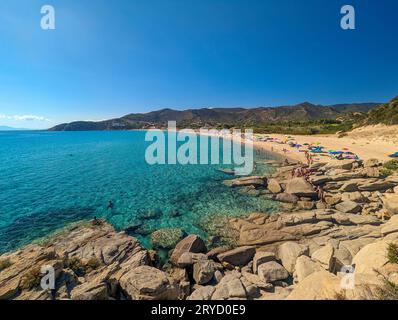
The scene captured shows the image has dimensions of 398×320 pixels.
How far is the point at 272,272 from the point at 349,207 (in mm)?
11135

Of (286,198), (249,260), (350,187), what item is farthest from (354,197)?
(249,260)

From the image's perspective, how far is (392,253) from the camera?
7.96 metres

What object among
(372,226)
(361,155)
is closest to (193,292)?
(372,226)

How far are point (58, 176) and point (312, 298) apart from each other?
3739 centimetres

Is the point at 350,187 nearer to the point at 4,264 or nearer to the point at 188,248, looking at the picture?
the point at 188,248

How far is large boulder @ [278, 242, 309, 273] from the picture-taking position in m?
Answer: 10.7

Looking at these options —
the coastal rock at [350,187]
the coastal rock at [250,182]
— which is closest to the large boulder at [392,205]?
the coastal rock at [350,187]

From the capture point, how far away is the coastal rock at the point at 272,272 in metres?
9.70

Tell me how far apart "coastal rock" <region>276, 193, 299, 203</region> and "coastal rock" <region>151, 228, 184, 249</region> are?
1047 cm

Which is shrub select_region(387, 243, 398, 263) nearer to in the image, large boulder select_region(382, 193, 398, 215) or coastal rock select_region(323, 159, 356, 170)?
large boulder select_region(382, 193, 398, 215)

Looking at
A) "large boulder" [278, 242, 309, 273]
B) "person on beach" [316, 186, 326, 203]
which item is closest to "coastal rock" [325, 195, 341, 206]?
"person on beach" [316, 186, 326, 203]
